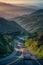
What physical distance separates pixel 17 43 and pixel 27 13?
41cm

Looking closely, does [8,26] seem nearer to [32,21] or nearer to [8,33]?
[8,33]

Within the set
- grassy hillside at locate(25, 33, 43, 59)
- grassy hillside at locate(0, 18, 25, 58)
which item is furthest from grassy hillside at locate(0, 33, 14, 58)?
grassy hillside at locate(25, 33, 43, 59)

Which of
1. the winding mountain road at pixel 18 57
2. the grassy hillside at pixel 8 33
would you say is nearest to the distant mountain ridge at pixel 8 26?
the grassy hillside at pixel 8 33

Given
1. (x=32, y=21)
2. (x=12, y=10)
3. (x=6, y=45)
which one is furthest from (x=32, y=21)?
(x=6, y=45)

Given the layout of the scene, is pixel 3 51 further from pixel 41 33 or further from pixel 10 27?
pixel 41 33

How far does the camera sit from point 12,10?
7.29 feet

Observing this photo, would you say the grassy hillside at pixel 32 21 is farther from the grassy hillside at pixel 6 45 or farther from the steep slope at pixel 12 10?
the grassy hillside at pixel 6 45

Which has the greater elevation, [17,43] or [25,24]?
[25,24]

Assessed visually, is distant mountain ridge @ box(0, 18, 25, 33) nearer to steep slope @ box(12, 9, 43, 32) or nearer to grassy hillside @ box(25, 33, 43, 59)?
steep slope @ box(12, 9, 43, 32)

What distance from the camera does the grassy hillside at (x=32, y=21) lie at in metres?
2.21

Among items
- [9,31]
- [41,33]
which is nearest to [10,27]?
[9,31]

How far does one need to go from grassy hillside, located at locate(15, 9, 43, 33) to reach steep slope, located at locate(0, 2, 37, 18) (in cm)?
6

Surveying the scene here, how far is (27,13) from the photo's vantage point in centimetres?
224

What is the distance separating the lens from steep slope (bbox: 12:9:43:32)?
86.8 inches
